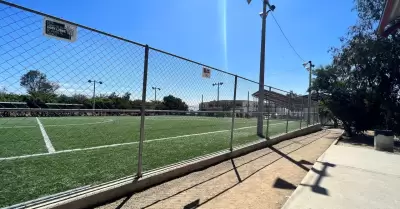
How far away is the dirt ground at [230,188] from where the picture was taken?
446 cm

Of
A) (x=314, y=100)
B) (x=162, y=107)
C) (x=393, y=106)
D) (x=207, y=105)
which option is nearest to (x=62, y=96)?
(x=162, y=107)

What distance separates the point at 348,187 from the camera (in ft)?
18.8

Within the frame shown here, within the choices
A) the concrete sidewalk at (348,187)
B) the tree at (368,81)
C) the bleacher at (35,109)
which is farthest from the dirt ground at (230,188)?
the tree at (368,81)

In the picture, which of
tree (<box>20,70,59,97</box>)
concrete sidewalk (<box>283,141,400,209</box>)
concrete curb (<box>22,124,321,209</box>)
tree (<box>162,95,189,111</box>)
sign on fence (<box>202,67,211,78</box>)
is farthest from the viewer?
sign on fence (<box>202,67,211,78</box>)

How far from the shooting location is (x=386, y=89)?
19828mm

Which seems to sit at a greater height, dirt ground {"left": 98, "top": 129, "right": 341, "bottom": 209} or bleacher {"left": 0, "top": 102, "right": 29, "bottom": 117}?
bleacher {"left": 0, "top": 102, "right": 29, "bottom": 117}

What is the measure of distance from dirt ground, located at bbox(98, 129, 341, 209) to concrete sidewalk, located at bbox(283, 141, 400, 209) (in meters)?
0.31

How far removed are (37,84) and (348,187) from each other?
5542 mm

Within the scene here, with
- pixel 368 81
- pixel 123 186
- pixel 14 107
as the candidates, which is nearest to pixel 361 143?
pixel 368 81

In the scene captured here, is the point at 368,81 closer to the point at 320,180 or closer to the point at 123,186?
the point at 320,180

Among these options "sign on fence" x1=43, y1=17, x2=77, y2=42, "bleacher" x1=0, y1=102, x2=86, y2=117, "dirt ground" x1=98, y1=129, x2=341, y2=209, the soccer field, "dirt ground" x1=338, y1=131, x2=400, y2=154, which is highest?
"sign on fence" x1=43, y1=17, x2=77, y2=42

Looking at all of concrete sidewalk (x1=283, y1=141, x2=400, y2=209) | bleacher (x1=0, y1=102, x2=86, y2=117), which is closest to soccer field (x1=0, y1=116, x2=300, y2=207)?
bleacher (x1=0, y1=102, x2=86, y2=117)

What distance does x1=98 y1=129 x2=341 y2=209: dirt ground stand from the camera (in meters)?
4.46

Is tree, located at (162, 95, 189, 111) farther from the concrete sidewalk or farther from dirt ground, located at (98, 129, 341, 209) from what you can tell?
the concrete sidewalk
